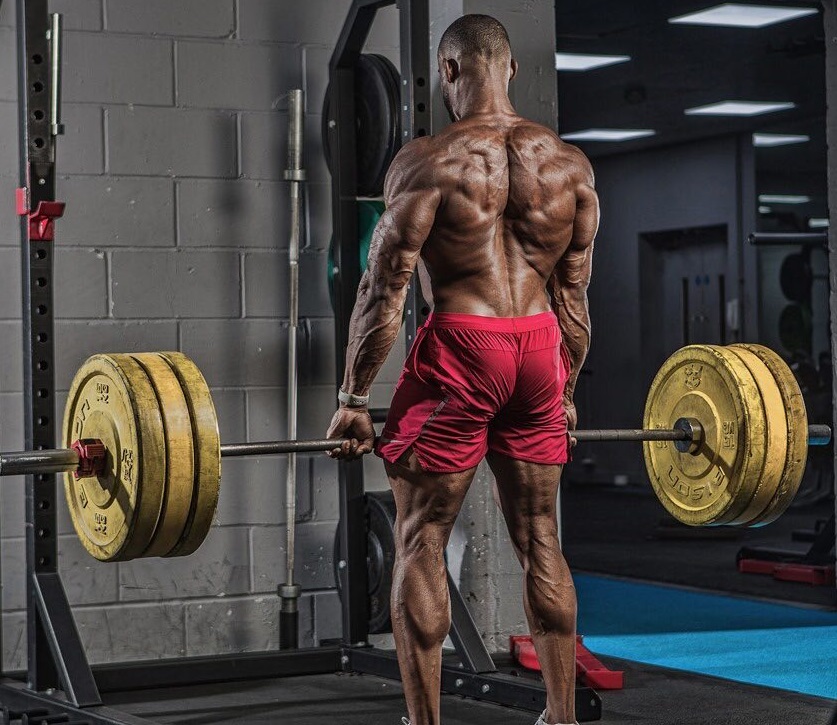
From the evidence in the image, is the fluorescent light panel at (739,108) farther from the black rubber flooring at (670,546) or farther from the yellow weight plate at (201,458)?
the yellow weight plate at (201,458)

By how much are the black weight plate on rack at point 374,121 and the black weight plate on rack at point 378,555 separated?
0.89m

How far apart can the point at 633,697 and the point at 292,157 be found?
1782mm

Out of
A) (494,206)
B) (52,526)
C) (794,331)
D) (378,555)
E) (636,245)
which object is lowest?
(378,555)

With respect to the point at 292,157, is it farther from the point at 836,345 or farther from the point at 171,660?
the point at 836,345

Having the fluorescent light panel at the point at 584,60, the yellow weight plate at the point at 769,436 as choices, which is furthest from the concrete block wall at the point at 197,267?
the fluorescent light panel at the point at 584,60

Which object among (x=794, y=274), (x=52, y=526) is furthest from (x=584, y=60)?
(x=52, y=526)

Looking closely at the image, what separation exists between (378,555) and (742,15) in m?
4.34

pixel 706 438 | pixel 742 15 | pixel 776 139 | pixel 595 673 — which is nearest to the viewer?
pixel 706 438

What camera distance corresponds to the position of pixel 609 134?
10.7 meters

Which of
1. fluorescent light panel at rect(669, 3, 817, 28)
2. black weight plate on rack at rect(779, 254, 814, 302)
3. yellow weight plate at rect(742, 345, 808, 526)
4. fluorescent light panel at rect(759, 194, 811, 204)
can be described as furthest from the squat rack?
fluorescent light panel at rect(759, 194, 811, 204)

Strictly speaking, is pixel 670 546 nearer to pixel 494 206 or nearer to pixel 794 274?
pixel 794 274

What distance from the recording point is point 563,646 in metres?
2.85

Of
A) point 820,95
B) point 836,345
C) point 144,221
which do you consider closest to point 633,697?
point 836,345

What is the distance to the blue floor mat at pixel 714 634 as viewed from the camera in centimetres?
397
